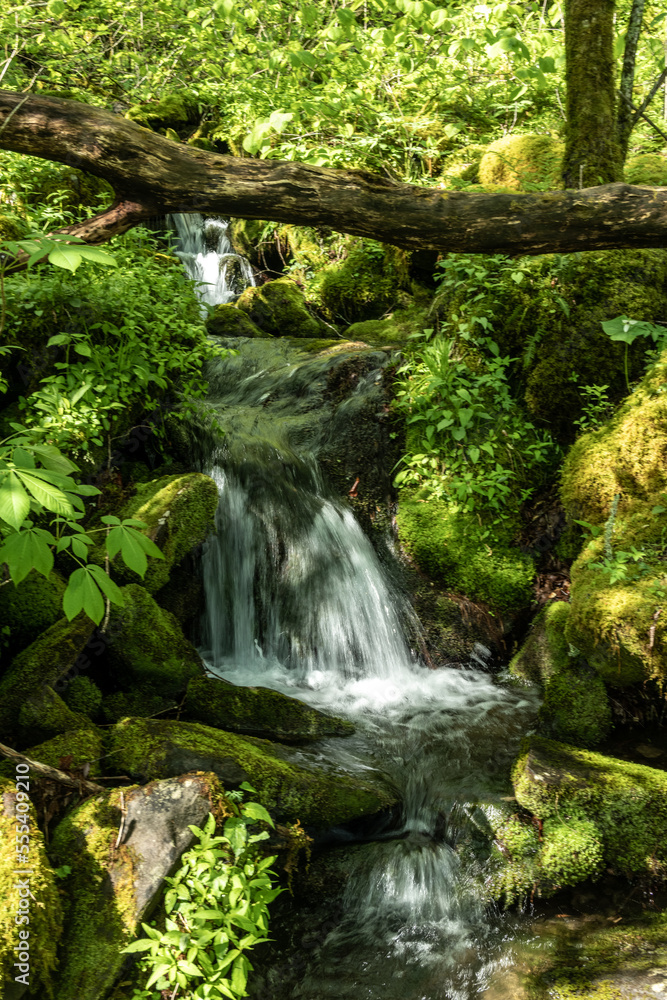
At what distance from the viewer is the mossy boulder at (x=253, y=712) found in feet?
13.5

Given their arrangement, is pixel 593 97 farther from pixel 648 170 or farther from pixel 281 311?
pixel 281 311

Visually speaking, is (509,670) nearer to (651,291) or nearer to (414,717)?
(414,717)

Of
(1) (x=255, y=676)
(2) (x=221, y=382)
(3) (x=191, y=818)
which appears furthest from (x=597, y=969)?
(2) (x=221, y=382)

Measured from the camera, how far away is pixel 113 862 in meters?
2.68

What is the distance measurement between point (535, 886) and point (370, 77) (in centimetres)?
1052

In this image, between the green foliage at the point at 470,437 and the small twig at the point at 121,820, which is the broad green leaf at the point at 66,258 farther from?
the green foliage at the point at 470,437

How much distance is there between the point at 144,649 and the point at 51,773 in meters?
1.30

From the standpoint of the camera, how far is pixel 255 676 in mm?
5211

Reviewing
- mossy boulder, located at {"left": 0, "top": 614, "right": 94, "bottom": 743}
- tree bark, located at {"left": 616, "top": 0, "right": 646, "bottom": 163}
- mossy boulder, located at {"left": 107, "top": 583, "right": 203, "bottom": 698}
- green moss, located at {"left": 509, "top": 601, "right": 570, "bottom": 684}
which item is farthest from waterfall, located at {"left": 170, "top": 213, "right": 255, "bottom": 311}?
mossy boulder, located at {"left": 0, "top": 614, "right": 94, "bottom": 743}

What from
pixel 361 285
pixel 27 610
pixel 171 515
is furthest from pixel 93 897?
pixel 361 285

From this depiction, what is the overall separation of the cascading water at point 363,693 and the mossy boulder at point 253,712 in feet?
0.53

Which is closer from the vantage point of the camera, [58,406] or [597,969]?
[597,969]
